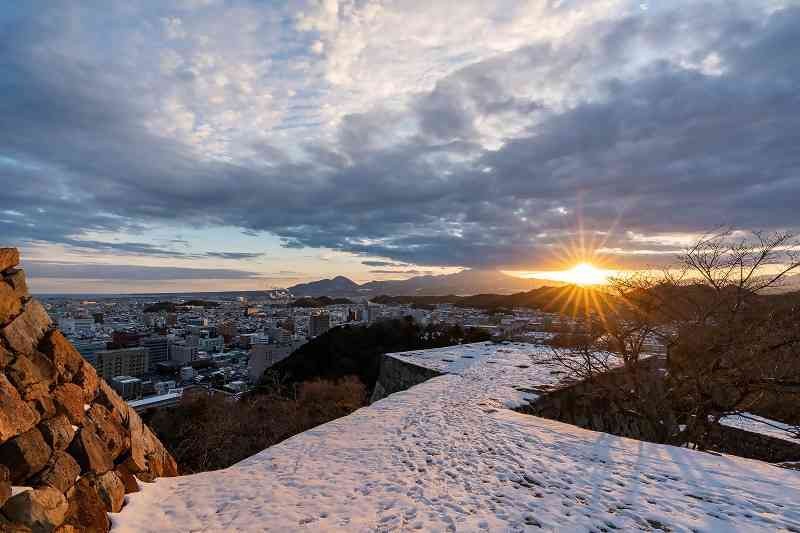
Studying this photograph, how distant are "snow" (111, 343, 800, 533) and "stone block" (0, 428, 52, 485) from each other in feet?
2.86

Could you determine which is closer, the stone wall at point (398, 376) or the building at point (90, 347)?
the stone wall at point (398, 376)

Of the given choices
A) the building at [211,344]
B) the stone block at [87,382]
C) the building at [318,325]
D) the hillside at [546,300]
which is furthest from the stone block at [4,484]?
the building at [318,325]

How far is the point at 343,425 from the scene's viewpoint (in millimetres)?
7602

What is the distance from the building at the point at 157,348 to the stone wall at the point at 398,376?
36.6 m

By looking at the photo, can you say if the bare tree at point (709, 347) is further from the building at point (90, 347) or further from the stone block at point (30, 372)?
the building at point (90, 347)

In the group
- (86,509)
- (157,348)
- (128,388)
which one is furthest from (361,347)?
(157,348)

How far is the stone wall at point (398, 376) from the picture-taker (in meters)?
14.0

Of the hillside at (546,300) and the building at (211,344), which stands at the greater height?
the hillside at (546,300)

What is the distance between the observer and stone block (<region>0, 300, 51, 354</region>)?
153 inches

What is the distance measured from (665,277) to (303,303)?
352 ft

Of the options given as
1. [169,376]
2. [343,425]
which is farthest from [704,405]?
[169,376]

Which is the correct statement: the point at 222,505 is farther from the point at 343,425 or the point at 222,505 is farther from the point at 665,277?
the point at 665,277

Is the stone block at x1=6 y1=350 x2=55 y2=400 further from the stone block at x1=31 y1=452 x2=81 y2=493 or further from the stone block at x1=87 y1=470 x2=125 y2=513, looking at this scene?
the stone block at x1=87 y1=470 x2=125 y2=513

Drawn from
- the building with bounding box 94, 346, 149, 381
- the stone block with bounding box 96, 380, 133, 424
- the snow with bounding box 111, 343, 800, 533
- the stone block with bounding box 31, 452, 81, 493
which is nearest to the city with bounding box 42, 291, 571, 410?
the building with bounding box 94, 346, 149, 381
